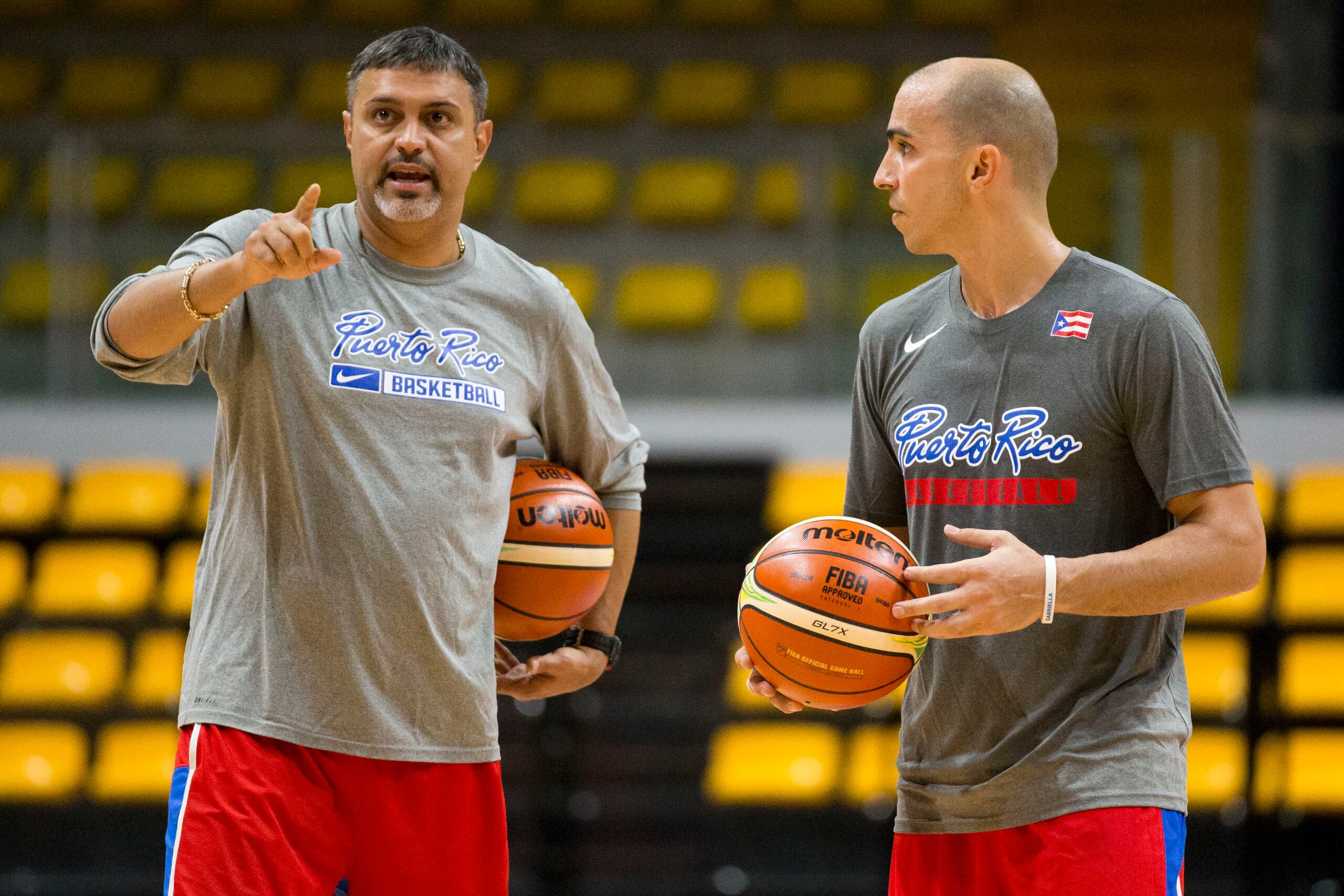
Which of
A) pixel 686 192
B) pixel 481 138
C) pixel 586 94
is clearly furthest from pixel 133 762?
pixel 586 94

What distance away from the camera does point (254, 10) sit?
11039 millimetres

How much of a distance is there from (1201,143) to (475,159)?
5609mm

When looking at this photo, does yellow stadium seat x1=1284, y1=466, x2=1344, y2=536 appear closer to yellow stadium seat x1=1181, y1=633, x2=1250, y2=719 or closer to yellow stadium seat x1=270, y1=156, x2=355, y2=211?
yellow stadium seat x1=1181, y1=633, x2=1250, y2=719

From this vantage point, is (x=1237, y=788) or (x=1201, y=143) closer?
(x=1237, y=788)

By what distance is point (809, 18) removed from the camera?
10891mm

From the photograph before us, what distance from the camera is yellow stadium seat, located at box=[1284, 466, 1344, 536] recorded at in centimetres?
735

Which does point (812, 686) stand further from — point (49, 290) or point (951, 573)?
point (49, 290)

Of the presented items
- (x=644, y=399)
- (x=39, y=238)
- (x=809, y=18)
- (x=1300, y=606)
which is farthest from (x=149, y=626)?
(x=809, y=18)

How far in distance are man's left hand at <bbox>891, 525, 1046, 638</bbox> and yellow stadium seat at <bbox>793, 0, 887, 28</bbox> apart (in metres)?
9.16

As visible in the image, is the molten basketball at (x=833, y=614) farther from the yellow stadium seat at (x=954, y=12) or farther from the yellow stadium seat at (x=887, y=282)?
the yellow stadium seat at (x=954, y=12)

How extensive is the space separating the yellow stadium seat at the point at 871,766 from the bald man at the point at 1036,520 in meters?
3.79

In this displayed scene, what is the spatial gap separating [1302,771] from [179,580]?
5.38m

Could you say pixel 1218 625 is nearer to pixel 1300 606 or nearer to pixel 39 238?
pixel 1300 606

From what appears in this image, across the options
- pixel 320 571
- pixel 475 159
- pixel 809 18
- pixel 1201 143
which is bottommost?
pixel 320 571
